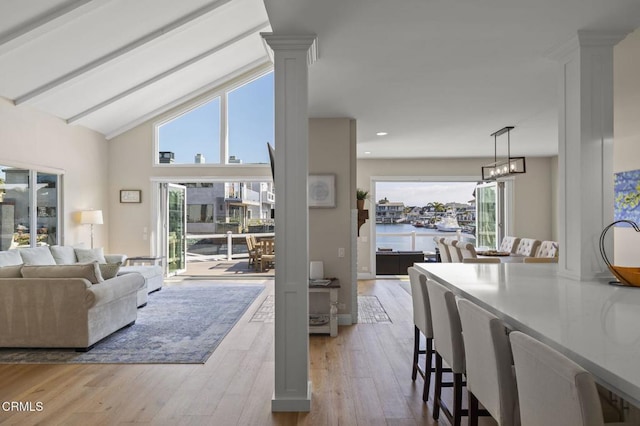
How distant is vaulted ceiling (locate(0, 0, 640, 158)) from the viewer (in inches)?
95.9

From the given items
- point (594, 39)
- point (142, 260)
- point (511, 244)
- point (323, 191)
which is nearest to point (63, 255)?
point (142, 260)

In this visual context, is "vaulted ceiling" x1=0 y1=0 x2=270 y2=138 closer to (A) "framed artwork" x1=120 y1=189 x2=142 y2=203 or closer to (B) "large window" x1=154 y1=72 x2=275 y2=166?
(B) "large window" x1=154 y1=72 x2=275 y2=166

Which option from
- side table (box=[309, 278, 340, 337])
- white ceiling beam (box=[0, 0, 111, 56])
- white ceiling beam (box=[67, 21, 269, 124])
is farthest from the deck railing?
white ceiling beam (box=[0, 0, 111, 56])

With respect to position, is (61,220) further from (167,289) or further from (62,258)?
(167,289)

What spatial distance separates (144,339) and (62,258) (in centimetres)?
277

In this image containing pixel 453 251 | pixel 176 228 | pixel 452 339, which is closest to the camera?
pixel 452 339

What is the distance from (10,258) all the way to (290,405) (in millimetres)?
4421

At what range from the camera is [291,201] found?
2.67 m

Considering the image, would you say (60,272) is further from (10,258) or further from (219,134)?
(219,134)

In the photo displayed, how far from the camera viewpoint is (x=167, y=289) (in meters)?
6.93

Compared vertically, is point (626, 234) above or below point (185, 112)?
below

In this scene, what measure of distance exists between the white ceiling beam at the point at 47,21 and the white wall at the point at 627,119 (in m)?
5.30

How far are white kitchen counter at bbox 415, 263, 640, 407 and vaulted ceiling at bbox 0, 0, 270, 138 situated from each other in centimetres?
469

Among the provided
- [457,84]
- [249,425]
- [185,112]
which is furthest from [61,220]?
[457,84]
